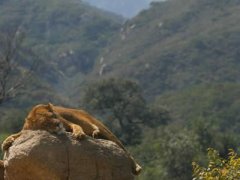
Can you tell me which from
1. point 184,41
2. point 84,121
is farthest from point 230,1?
point 84,121

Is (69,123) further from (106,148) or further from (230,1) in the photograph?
(230,1)

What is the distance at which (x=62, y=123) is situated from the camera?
34.2ft

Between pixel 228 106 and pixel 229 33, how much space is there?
45.8 metres

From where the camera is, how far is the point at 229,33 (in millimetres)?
154000

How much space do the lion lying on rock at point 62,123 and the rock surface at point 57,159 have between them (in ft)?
0.41

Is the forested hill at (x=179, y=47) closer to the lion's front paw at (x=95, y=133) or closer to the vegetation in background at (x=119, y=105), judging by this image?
the vegetation in background at (x=119, y=105)

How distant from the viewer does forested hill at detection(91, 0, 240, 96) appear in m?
147

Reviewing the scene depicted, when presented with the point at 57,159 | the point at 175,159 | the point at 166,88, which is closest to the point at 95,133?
the point at 57,159

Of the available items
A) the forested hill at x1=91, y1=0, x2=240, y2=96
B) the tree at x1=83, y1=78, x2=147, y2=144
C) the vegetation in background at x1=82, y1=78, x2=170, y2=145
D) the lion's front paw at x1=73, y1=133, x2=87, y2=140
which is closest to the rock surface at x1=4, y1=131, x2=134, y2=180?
the lion's front paw at x1=73, y1=133, x2=87, y2=140

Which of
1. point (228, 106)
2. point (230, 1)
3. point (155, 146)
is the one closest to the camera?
point (155, 146)

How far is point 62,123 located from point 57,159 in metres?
0.75

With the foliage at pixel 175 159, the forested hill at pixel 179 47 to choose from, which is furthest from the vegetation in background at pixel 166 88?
the forested hill at pixel 179 47

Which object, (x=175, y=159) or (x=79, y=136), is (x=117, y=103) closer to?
(x=175, y=159)

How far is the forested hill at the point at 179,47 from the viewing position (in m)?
147
